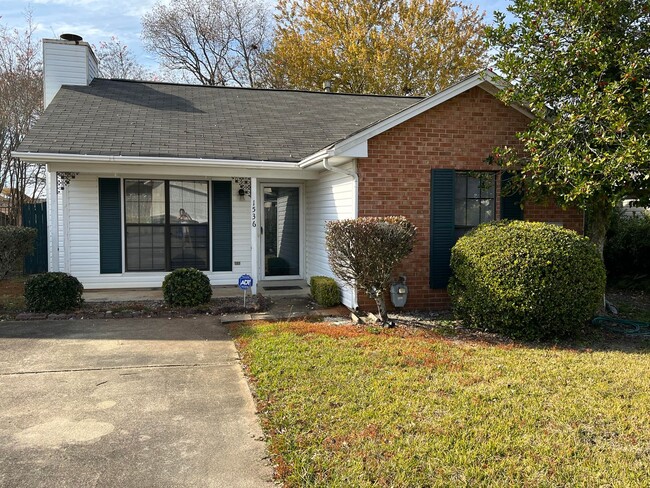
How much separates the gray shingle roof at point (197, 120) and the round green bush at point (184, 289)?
2151 mm

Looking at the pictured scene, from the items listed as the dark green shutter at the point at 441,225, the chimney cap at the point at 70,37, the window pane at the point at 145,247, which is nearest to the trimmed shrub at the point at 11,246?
the window pane at the point at 145,247

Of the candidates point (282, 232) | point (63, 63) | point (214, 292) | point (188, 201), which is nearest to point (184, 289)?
point (214, 292)

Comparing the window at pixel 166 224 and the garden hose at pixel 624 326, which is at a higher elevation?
the window at pixel 166 224

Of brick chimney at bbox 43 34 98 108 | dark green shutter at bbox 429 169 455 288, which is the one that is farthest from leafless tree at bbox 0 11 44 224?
dark green shutter at bbox 429 169 455 288

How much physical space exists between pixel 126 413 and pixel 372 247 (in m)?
3.80

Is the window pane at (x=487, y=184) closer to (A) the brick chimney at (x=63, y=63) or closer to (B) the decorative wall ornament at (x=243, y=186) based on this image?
(B) the decorative wall ornament at (x=243, y=186)

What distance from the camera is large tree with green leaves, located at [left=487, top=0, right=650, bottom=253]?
626cm

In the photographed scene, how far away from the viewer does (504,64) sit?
7.22 metres

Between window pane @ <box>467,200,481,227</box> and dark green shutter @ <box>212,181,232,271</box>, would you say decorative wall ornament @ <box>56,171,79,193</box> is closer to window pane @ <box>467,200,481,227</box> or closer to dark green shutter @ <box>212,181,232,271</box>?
dark green shutter @ <box>212,181,232,271</box>

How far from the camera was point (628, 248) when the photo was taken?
10.9 meters

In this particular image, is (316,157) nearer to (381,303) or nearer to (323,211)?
(323,211)

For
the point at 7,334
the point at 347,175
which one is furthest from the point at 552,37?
the point at 7,334

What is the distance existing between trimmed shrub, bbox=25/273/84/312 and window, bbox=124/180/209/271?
207 cm

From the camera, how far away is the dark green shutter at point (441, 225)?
26.9 ft
